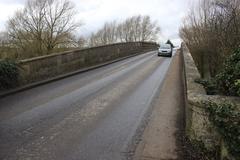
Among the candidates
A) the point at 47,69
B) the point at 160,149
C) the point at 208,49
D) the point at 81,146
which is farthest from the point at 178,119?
the point at 208,49

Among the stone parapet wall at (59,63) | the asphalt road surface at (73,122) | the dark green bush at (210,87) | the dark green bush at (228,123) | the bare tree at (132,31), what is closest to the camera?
the dark green bush at (228,123)

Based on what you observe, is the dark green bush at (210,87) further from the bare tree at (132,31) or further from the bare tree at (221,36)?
the bare tree at (132,31)

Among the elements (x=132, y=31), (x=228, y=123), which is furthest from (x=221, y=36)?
(x=132, y=31)

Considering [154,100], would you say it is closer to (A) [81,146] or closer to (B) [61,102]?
(B) [61,102]

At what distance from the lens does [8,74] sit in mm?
10484

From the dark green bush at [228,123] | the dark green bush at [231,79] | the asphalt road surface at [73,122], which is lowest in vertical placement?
the asphalt road surface at [73,122]

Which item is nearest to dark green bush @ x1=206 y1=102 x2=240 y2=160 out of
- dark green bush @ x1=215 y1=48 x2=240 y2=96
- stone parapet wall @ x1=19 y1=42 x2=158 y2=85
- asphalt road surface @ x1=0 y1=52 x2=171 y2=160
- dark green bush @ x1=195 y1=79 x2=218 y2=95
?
dark green bush @ x1=215 y1=48 x2=240 y2=96

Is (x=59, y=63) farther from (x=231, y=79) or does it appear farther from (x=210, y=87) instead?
(x=231, y=79)

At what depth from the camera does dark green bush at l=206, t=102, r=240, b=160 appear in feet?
13.8

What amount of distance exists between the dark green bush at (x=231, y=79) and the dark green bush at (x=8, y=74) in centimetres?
727

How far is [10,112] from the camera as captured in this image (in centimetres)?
782

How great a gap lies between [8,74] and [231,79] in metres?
7.81

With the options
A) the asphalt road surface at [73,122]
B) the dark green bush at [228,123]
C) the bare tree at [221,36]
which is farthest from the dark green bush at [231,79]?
the bare tree at [221,36]

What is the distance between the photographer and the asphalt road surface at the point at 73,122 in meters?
5.21
